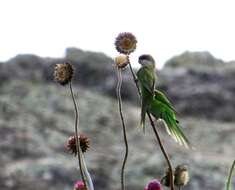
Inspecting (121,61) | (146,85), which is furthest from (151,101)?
(121,61)

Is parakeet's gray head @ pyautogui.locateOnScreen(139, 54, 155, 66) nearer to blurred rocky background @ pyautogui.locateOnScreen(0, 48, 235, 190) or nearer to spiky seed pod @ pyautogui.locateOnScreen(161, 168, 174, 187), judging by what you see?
spiky seed pod @ pyautogui.locateOnScreen(161, 168, 174, 187)

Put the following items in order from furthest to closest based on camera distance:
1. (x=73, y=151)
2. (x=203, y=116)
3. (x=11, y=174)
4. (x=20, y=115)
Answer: (x=203, y=116), (x=20, y=115), (x=11, y=174), (x=73, y=151)

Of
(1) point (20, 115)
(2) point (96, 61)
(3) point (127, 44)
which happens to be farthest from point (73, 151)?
(2) point (96, 61)

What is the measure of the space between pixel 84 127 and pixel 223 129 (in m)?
2.41

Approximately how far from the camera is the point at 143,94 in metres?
1.78

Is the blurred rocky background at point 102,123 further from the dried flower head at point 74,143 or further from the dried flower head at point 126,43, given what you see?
the dried flower head at point 126,43

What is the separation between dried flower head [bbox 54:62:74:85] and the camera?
2.03 metres

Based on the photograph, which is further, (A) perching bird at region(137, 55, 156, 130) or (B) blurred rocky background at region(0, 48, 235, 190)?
(B) blurred rocky background at region(0, 48, 235, 190)

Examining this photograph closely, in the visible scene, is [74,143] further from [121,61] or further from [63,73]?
[121,61]

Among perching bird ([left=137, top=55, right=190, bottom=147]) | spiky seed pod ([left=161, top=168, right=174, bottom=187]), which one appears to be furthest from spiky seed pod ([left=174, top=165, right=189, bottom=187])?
perching bird ([left=137, top=55, right=190, bottom=147])

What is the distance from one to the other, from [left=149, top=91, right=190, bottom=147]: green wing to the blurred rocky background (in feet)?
32.5

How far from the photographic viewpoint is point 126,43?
193 cm

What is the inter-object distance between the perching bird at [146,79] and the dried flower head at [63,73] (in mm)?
294

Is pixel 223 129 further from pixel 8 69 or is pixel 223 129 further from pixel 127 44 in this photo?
pixel 127 44
